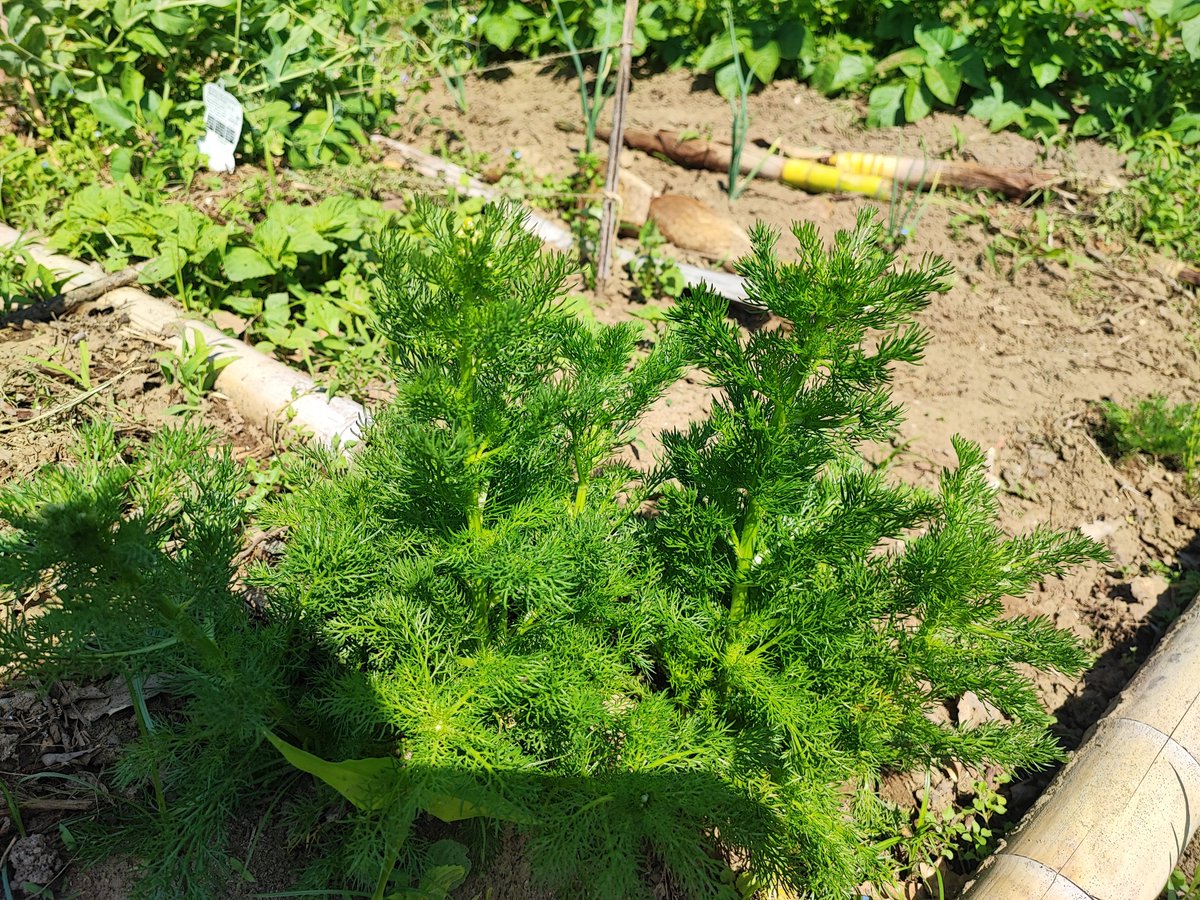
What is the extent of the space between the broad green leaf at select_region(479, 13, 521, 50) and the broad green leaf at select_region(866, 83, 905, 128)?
1986mm

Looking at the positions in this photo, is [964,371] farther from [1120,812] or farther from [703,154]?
[1120,812]

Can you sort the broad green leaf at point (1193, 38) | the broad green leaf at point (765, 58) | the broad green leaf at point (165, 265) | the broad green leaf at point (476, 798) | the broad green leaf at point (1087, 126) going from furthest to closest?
the broad green leaf at point (765, 58) → the broad green leaf at point (1087, 126) → the broad green leaf at point (1193, 38) → the broad green leaf at point (165, 265) → the broad green leaf at point (476, 798)

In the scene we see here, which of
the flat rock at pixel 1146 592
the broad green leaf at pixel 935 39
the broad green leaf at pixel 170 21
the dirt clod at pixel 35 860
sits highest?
the broad green leaf at pixel 935 39

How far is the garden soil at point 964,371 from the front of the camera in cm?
241

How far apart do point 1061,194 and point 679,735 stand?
12.2 ft

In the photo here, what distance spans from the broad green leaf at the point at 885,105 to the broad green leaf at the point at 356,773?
14.0ft

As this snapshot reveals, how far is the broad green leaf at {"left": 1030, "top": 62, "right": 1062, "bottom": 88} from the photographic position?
4555mm

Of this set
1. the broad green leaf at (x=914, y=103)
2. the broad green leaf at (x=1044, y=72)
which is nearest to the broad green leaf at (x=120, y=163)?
the broad green leaf at (x=914, y=103)

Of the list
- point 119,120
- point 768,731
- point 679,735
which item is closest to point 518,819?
point 679,735

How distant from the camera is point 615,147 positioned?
3.49 m

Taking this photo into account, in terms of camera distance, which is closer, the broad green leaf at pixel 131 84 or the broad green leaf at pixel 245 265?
the broad green leaf at pixel 245 265

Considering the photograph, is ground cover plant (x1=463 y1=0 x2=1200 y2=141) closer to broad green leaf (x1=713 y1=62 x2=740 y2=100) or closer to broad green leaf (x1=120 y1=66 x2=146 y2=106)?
broad green leaf (x1=713 y1=62 x2=740 y2=100)

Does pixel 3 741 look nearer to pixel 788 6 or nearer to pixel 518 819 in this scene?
pixel 518 819

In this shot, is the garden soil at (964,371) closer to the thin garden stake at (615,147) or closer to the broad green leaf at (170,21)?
the thin garden stake at (615,147)
